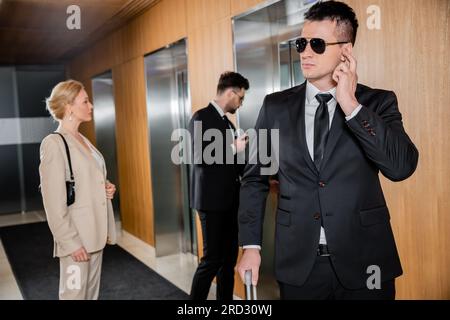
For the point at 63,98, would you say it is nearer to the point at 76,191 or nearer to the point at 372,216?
the point at 76,191

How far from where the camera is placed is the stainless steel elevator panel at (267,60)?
9.63ft

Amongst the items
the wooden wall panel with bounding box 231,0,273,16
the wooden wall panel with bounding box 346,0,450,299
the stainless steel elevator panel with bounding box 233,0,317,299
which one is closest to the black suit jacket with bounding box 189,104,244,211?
the stainless steel elevator panel with bounding box 233,0,317,299

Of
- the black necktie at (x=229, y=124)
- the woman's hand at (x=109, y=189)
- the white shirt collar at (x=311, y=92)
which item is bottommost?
the woman's hand at (x=109, y=189)

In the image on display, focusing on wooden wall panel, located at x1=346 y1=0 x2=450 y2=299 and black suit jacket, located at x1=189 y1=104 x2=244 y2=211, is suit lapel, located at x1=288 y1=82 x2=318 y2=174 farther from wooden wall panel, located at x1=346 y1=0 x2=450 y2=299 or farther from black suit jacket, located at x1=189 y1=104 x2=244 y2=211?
black suit jacket, located at x1=189 y1=104 x2=244 y2=211

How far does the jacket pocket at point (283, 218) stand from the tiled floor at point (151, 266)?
73.5 inches

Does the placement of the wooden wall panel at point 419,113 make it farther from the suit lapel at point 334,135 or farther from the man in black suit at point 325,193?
the suit lapel at point 334,135

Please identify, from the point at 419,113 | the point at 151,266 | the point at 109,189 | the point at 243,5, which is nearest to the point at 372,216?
the point at 419,113

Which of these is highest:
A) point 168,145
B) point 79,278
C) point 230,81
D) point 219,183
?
point 230,81

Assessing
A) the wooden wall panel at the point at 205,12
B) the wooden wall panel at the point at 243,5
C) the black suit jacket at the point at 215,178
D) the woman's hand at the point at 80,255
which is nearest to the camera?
the woman's hand at the point at 80,255

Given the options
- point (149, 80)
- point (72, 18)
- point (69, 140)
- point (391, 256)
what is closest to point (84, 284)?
point (69, 140)

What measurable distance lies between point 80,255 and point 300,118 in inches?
56.9

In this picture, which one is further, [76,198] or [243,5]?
[243,5]

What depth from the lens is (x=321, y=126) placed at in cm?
164

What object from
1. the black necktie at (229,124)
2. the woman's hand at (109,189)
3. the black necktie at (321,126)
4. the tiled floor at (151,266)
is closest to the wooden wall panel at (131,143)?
the tiled floor at (151,266)
